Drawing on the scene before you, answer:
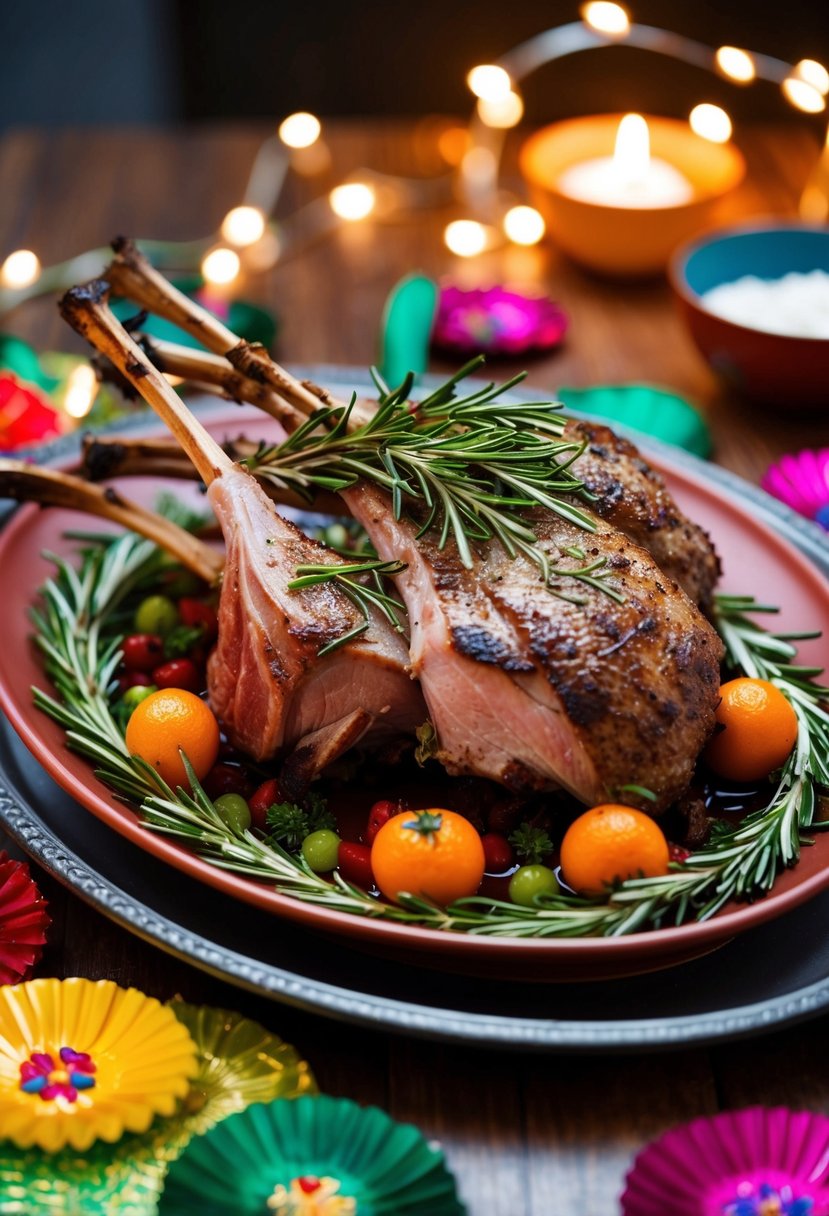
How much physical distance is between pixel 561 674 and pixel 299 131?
369 cm

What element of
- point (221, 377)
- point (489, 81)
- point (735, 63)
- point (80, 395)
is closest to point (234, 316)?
point (80, 395)

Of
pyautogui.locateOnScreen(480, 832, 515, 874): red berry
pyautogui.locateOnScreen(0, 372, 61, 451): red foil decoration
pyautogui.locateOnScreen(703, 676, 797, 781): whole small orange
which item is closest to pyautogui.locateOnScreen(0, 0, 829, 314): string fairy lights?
pyautogui.locateOnScreen(0, 372, 61, 451): red foil decoration

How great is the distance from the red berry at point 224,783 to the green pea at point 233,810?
0.07m

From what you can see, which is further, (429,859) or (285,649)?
(285,649)

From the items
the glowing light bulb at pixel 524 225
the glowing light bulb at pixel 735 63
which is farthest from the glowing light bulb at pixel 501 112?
the glowing light bulb at pixel 735 63

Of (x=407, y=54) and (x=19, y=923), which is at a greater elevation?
(x=407, y=54)

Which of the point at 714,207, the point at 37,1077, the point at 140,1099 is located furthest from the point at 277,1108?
the point at 714,207

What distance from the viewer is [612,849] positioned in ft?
6.54

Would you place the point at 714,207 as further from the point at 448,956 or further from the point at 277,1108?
the point at 277,1108

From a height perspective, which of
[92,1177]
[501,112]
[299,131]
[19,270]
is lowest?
[92,1177]

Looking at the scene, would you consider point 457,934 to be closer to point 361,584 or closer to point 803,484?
point 361,584

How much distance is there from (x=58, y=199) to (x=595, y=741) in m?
3.65

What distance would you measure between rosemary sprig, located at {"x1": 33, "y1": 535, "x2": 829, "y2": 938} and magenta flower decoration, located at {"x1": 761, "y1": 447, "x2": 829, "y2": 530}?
2.04ft

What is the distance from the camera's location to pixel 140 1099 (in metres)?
1.76
